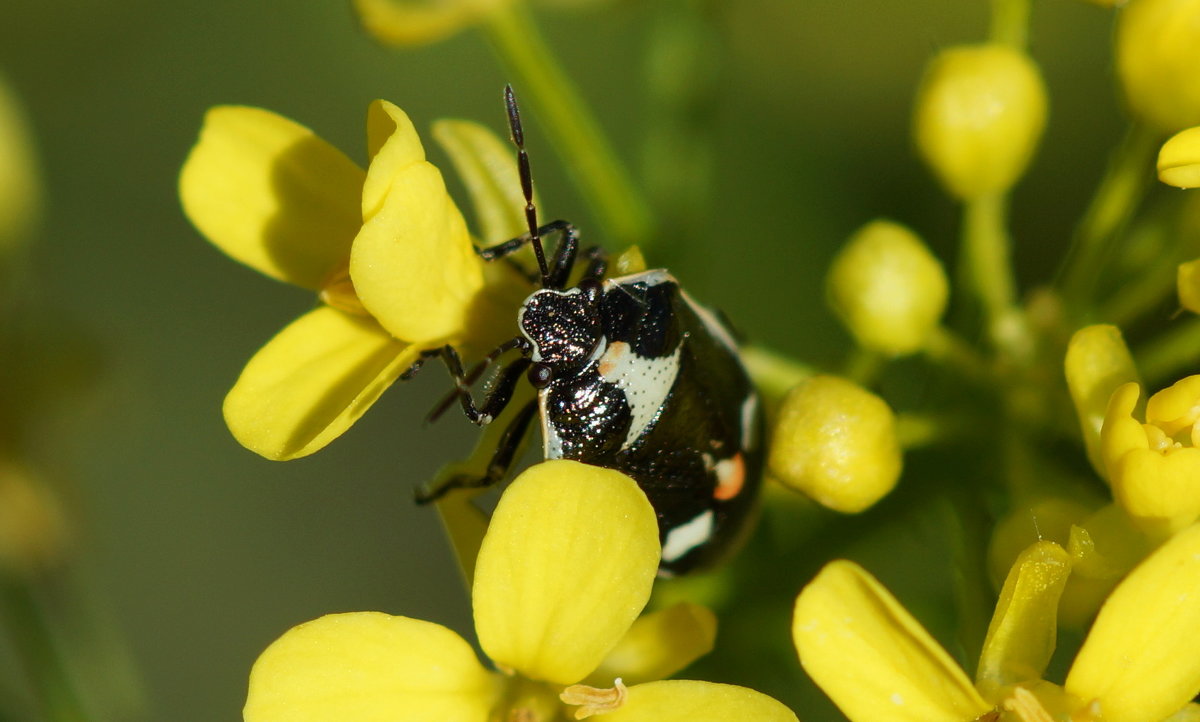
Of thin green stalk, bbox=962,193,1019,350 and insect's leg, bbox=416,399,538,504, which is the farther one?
thin green stalk, bbox=962,193,1019,350

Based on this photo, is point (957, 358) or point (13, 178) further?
point (13, 178)

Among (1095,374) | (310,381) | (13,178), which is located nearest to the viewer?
(1095,374)

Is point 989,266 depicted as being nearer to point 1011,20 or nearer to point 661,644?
point 1011,20

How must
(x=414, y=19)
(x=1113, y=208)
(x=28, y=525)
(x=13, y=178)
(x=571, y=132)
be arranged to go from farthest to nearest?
(x=13, y=178) < (x=28, y=525) < (x=414, y=19) < (x=571, y=132) < (x=1113, y=208)

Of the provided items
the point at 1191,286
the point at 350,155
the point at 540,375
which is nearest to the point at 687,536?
the point at 540,375

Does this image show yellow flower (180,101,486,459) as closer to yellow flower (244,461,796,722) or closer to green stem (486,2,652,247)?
yellow flower (244,461,796,722)

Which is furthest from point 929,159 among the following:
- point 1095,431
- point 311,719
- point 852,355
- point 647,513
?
point 311,719

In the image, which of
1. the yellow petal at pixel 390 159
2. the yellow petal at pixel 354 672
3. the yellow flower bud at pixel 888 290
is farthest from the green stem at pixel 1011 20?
the yellow petal at pixel 354 672

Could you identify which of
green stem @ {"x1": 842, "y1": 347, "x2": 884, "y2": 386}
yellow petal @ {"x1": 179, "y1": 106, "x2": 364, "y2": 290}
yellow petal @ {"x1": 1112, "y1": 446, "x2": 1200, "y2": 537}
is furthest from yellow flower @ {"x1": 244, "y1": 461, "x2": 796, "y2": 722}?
green stem @ {"x1": 842, "y1": 347, "x2": 884, "y2": 386}

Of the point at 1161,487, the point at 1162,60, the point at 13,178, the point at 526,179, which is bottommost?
the point at 1161,487
